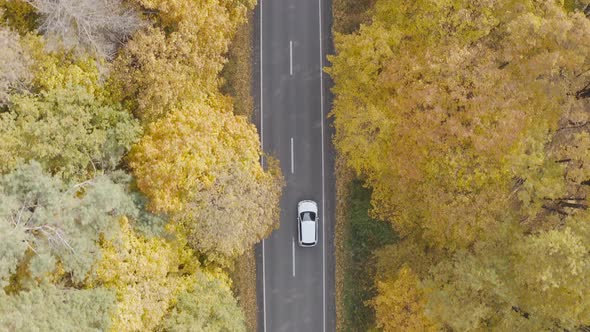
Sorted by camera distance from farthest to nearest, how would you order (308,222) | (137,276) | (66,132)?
(308,222), (137,276), (66,132)

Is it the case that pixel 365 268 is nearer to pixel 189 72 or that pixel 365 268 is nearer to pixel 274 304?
pixel 274 304

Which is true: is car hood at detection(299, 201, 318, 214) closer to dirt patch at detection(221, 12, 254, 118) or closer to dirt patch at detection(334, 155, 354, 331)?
dirt patch at detection(334, 155, 354, 331)

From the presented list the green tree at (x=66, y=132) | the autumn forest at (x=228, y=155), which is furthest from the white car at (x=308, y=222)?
the green tree at (x=66, y=132)

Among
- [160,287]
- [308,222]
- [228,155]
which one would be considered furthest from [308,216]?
[160,287]

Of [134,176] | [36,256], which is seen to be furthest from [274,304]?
[36,256]

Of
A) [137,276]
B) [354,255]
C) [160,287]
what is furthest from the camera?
[354,255]

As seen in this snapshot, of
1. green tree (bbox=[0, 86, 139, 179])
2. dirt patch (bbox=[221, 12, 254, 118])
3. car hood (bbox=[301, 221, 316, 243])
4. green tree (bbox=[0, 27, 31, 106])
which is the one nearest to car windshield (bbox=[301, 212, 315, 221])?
car hood (bbox=[301, 221, 316, 243])

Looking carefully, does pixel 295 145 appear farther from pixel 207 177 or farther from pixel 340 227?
pixel 207 177
